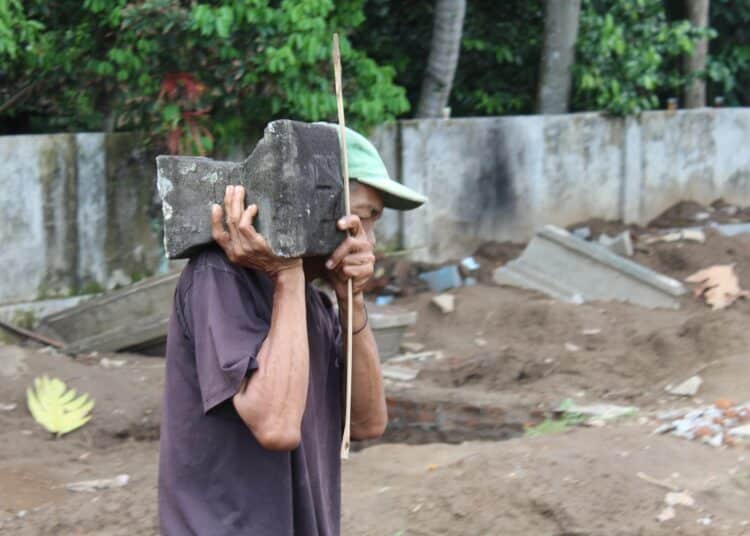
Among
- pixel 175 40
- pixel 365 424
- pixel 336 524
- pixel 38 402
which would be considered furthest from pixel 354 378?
pixel 175 40

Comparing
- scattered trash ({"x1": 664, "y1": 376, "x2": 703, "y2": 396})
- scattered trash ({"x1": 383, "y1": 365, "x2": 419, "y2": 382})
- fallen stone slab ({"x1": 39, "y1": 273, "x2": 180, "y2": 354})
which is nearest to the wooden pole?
scattered trash ({"x1": 664, "y1": 376, "x2": 703, "y2": 396})

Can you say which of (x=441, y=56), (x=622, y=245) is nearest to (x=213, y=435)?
(x=622, y=245)

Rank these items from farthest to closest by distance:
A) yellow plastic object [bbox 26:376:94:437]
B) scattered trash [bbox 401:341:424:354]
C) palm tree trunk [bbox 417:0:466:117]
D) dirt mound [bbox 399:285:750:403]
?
palm tree trunk [bbox 417:0:466:117] < scattered trash [bbox 401:341:424:354] < dirt mound [bbox 399:285:750:403] < yellow plastic object [bbox 26:376:94:437]

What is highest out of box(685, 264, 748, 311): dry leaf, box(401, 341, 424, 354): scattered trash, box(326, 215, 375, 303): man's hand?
box(326, 215, 375, 303): man's hand

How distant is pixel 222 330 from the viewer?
2250mm

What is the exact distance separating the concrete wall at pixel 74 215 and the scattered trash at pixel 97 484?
8.13 ft

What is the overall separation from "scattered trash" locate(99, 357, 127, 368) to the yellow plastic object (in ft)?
1.83

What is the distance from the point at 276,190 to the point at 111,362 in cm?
532

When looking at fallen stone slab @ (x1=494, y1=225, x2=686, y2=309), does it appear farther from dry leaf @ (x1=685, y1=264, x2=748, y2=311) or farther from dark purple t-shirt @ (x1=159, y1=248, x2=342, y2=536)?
dark purple t-shirt @ (x1=159, y1=248, x2=342, y2=536)

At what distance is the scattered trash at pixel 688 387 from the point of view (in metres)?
6.63

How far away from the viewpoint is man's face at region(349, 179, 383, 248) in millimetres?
2535

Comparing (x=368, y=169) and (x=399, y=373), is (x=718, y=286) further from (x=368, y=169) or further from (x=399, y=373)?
(x=368, y=169)

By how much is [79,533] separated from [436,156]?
5692 millimetres

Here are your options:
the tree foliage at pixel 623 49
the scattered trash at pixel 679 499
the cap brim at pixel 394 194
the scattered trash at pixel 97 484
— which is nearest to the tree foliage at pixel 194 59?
the tree foliage at pixel 623 49
